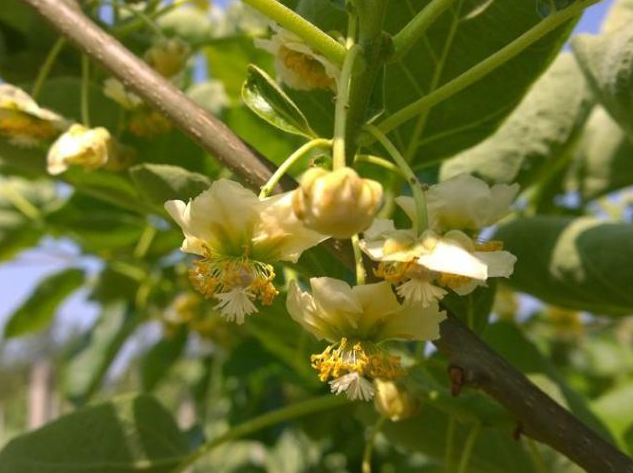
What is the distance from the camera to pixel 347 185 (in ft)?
1.66

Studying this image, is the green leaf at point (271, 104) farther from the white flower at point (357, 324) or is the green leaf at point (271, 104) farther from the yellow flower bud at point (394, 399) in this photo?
the yellow flower bud at point (394, 399)

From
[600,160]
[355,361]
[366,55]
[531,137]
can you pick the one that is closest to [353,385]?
[355,361]

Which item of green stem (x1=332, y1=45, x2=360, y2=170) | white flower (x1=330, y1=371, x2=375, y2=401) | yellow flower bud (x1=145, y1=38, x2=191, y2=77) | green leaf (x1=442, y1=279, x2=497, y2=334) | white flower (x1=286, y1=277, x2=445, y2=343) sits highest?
green stem (x1=332, y1=45, x2=360, y2=170)

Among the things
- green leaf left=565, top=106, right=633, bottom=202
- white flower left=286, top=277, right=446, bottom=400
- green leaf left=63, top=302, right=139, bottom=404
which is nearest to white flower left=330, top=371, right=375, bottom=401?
white flower left=286, top=277, right=446, bottom=400

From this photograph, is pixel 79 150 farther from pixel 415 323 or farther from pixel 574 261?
pixel 574 261

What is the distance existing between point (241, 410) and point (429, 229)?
1219mm

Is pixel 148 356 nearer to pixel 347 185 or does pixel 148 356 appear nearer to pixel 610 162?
pixel 610 162

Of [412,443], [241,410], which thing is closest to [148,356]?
[241,410]

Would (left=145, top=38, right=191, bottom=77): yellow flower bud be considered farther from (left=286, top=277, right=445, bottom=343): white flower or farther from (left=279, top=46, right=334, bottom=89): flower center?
(left=286, top=277, right=445, bottom=343): white flower

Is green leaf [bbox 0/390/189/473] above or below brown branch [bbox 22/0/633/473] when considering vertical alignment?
below

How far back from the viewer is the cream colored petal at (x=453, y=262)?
0.56 m

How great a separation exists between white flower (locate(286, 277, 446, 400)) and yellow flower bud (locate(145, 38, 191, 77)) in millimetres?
404

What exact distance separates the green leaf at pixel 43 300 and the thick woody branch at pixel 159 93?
3.77 ft

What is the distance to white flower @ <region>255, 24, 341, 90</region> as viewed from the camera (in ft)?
2.24
